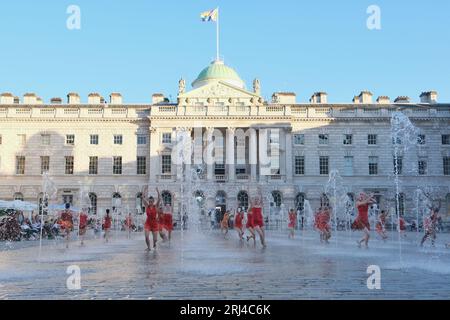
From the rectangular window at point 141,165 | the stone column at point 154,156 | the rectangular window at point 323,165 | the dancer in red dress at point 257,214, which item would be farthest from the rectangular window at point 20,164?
the dancer in red dress at point 257,214

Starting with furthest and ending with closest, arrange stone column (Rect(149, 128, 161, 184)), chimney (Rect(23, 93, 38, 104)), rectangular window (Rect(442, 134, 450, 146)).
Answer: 1. chimney (Rect(23, 93, 38, 104))
2. rectangular window (Rect(442, 134, 450, 146))
3. stone column (Rect(149, 128, 161, 184))

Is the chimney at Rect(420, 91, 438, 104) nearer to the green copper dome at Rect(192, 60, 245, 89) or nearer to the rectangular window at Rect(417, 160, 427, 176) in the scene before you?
the rectangular window at Rect(417, 160, 427, 176)

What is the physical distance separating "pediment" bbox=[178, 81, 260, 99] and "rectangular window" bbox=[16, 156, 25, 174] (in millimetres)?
19471

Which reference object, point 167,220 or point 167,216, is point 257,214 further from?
point 167,220

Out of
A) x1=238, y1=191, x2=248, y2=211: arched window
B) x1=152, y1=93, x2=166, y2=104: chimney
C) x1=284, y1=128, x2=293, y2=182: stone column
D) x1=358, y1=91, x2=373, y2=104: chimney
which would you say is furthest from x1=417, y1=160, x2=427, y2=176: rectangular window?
x1=152, y1=93, x2=166, y2=104: chimney

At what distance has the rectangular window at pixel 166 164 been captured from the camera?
53625 mm

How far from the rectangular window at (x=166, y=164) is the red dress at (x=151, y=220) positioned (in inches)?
1476

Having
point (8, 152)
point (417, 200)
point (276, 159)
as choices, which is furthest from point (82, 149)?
point (417, 200)

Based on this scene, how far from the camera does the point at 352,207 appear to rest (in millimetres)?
52438

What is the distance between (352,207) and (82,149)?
3070cm

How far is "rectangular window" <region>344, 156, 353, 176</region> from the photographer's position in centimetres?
5400

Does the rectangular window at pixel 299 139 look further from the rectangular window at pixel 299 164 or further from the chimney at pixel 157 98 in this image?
the chimney at pixel 157 98
